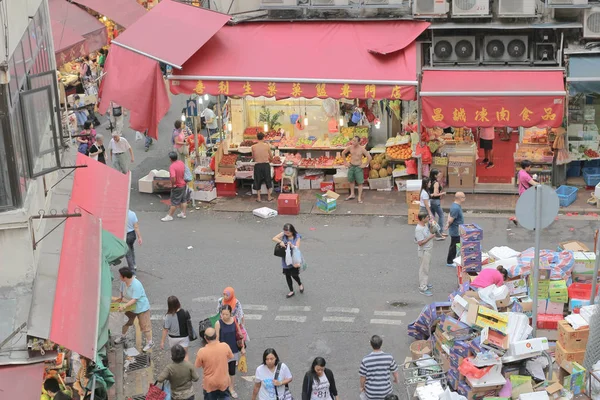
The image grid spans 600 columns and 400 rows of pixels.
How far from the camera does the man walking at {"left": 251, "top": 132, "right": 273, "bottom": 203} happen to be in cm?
2048

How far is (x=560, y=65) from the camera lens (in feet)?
65.1

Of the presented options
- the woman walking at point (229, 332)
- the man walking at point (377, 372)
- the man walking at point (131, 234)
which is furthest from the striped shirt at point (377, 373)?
the man walking at point (131, 234)

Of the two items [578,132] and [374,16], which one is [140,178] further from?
[578,132]

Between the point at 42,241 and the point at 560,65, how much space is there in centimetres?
1291

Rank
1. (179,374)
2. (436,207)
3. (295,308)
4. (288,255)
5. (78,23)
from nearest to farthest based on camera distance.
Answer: (179,374)
(288,255)
(295,308)
(436,207)
(78,23)

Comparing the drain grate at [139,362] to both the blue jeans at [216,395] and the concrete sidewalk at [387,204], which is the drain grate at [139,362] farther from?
the concrete sidewalk at [387,204]

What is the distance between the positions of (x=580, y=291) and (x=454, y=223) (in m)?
3.40

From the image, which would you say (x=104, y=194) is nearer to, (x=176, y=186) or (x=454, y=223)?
(x=176, y=186)

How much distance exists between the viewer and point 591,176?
20250 mm

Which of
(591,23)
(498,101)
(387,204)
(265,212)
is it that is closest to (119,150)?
(265,212)

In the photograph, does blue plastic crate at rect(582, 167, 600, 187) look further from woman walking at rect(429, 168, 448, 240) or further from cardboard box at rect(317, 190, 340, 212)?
cardboard box at rect(317, 190, 340, 212)

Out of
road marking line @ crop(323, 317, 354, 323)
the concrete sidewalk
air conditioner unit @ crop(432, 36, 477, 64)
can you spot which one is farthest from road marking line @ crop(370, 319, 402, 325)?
air conditioner unit @ crop(432, 36, 477, 64)

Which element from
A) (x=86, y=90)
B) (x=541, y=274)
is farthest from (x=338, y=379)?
(x=86, y=90)

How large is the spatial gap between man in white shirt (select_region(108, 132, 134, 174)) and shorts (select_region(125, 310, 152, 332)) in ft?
25.7
